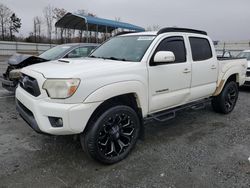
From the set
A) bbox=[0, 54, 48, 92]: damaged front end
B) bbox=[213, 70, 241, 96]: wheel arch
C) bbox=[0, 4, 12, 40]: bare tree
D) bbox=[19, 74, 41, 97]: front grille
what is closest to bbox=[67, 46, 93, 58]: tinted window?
bbox=[0, 54, 48, 92]: damaged front end

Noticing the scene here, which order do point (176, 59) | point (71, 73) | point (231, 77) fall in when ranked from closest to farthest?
1. point (71, 73)
2. point (176, 59)
3. point (231, 77)

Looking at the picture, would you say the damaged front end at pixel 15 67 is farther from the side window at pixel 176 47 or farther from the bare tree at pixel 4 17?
the bare tree at pixel 4 17

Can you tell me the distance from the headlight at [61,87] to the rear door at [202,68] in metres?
2.52

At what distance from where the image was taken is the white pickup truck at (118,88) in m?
2.79

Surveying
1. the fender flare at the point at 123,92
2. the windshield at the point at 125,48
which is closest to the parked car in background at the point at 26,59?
the windshield at the point at 125,48

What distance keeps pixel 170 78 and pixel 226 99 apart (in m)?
2.53

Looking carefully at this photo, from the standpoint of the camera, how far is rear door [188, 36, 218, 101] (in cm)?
443

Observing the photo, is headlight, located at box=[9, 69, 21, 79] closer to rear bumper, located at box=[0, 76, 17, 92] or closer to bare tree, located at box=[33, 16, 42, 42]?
rear bumper, located at box=[0, 76, 17, 92]

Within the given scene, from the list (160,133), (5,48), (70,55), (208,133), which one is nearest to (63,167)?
(160,133)

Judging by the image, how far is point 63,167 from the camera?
10.4 ft

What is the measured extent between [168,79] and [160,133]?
1204mm

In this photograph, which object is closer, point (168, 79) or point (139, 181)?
point (139, 181)

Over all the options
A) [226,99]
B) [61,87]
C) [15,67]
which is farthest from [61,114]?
[226,99]

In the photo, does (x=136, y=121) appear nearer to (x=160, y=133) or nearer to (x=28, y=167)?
(x=160, y=133)
